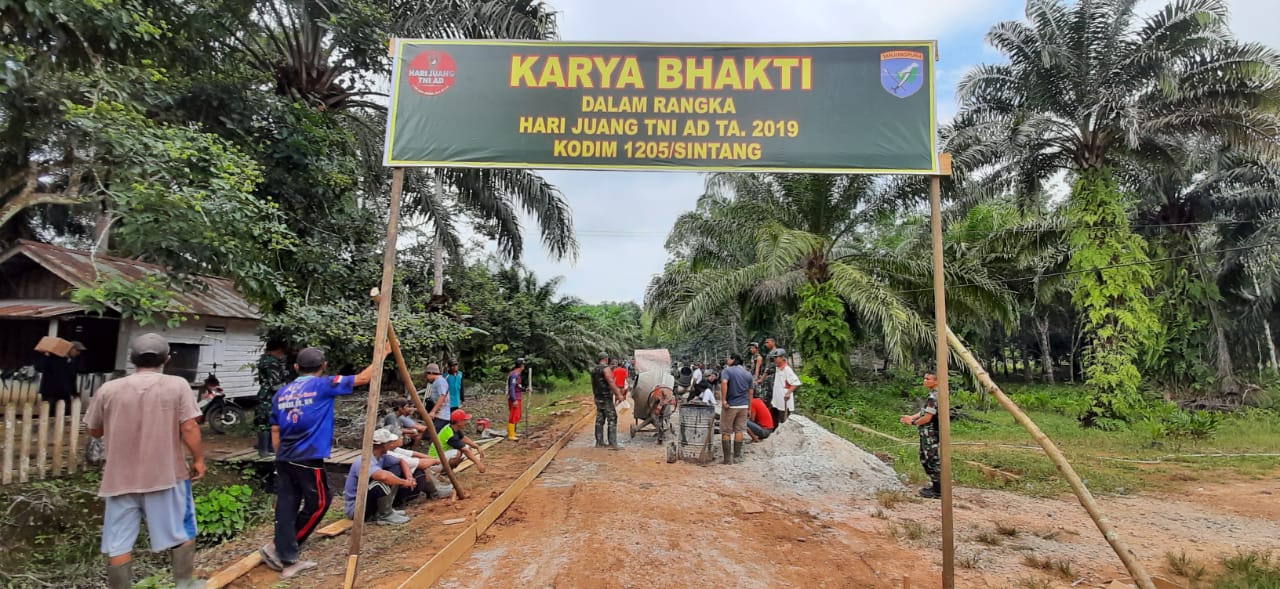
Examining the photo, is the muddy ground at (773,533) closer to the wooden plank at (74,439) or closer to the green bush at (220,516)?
the green bush at (220,516)

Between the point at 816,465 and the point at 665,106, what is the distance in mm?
5980

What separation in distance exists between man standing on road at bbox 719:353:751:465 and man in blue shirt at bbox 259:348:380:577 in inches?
225

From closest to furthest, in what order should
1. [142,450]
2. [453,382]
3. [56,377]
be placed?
[142,450] → [453,382] → [56,377]

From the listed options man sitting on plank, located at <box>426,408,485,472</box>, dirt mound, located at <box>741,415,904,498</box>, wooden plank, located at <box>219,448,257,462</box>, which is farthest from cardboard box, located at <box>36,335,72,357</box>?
dirt mound, located at <box>741,415,904,498</box>

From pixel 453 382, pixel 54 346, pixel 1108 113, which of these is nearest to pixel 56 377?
pixel 54 346

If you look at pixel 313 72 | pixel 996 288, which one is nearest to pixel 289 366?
pixel 313 72

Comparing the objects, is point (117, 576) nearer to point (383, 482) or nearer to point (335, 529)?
point (335, 529)

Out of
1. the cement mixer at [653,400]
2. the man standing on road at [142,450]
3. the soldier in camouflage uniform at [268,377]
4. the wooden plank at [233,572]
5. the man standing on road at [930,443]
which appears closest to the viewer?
the man standing on road at [142,450]

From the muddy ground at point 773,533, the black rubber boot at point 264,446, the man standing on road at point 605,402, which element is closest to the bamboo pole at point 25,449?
the black rubber boot at point 264,446

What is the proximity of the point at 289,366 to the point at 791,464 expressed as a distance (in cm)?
730

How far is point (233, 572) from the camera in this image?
423 centimetres

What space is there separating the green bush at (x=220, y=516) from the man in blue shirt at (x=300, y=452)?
1.59m

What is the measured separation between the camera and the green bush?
5.61m

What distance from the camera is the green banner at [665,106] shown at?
181 inches
